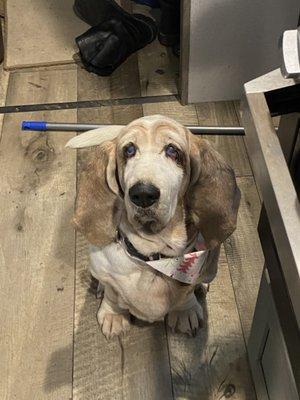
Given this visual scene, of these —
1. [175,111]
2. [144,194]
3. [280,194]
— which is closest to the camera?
[280,194]

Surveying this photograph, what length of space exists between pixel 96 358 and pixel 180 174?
593mm

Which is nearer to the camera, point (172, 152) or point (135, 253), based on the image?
point (172, 152)

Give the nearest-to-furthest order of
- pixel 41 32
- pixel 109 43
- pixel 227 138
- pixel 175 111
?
pixel 227 138 → pixel 175 111 → pixel 109 43 → pixel 41 32

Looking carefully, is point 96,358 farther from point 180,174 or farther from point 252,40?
point 252,40

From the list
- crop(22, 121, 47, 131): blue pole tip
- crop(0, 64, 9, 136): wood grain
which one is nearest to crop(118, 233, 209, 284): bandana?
crop(22, 121, 47, 131): blue pole tip

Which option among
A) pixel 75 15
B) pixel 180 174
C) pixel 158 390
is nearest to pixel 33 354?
pixel 158 390

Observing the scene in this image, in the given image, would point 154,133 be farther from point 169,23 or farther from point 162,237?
point 169,23

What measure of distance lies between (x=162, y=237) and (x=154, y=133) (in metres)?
0.22

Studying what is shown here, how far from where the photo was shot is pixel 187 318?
1.35 meters

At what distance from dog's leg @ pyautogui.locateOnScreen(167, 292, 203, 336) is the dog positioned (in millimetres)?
115

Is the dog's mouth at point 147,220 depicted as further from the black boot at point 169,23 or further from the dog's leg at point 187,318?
the black boot at point 169,23

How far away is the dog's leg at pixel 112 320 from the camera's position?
135cm

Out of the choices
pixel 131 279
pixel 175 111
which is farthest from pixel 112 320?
Result: pixel 175 111

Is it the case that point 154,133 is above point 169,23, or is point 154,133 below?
above
